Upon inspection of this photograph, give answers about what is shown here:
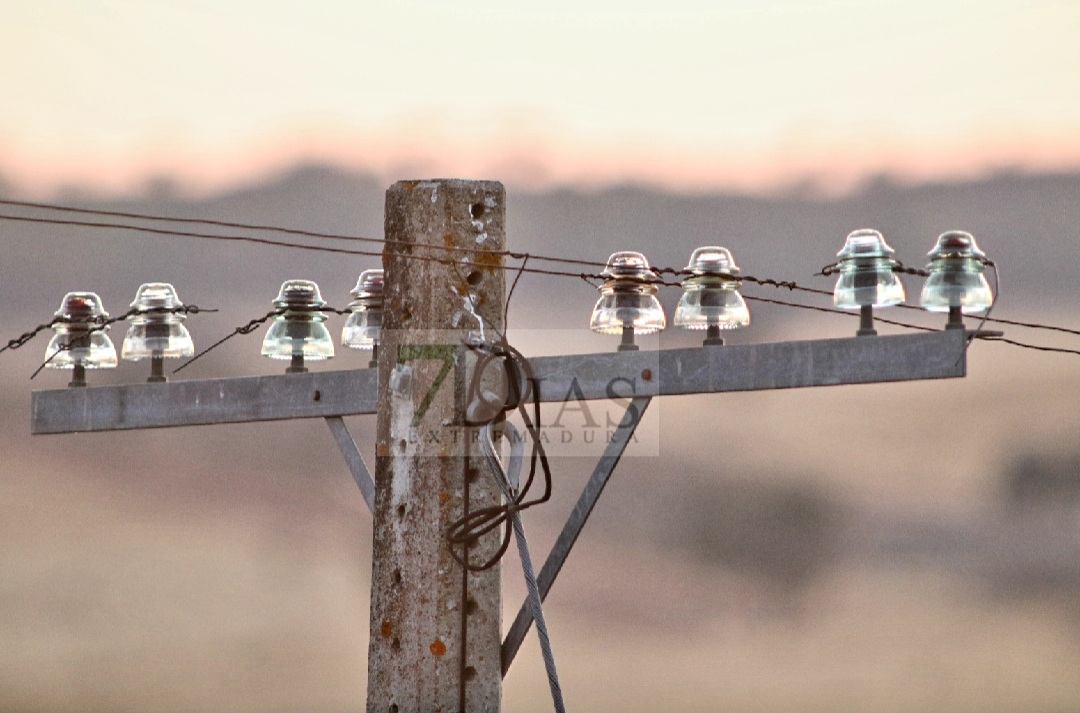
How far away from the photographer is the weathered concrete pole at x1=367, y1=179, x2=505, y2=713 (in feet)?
18.7

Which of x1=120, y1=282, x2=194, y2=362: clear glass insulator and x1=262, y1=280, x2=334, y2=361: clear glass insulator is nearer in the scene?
x1=262, y1=280, x2=334, y2=361: clear glass insulator

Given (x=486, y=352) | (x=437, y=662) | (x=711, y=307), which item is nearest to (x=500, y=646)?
(x=437, y=662)

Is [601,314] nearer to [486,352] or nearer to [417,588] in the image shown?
[486,352]

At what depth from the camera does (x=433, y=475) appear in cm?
571

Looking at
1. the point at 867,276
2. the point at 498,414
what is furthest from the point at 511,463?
the point at 867,276

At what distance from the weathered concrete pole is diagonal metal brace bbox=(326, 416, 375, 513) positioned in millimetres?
221

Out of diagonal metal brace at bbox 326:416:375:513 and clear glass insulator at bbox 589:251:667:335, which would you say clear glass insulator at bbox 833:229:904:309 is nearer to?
clear glass insulator at bbox 589:251:667:335

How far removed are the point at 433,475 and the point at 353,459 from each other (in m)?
0.56

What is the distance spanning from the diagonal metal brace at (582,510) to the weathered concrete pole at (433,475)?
0.27 ft

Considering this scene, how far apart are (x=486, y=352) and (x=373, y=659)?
114cm

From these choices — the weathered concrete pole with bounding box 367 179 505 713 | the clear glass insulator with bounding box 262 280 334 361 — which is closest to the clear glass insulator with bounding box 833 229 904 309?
the weathered concrete pole with bounding box 367 179 505 713

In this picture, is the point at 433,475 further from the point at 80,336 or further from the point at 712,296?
the point at 80,336

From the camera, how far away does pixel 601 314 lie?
6078mm

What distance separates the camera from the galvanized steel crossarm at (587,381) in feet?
17.1
